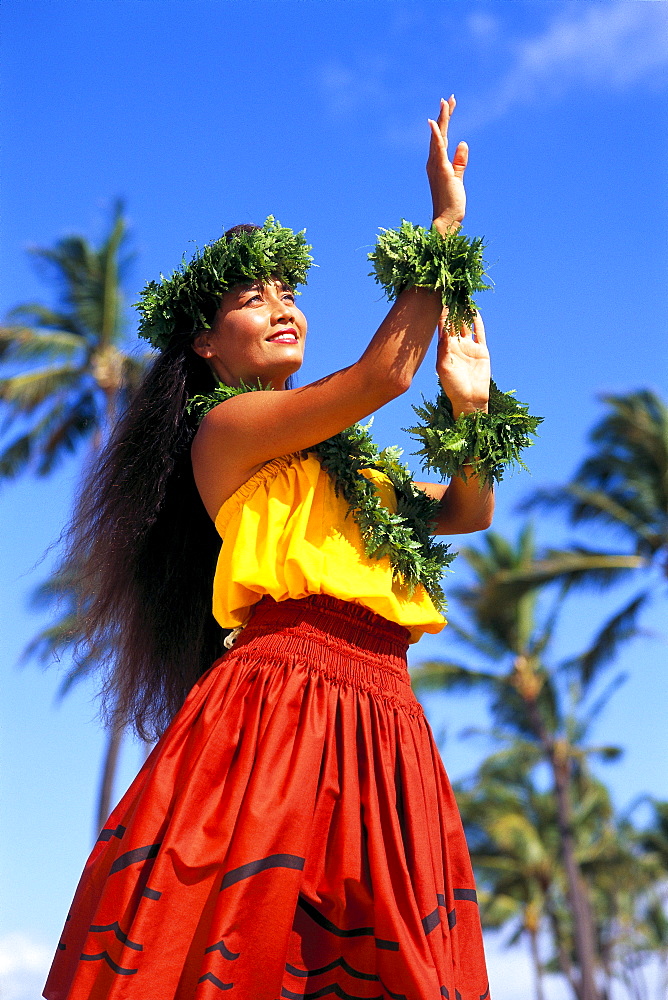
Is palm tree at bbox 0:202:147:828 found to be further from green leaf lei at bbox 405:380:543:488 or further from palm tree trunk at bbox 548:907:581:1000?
palm tree trunk at bbox 548:907:581:1000

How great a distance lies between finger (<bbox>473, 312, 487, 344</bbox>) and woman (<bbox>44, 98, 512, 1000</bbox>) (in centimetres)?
3

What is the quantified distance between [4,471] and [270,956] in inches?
571

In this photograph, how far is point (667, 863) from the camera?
28812mm

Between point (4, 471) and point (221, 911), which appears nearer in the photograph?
point (221, 911)

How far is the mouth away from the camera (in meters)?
3.00

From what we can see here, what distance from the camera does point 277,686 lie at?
241 centimetres

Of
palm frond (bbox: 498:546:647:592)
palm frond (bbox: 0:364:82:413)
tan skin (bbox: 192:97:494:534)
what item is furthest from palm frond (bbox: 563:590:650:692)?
tan skin (bbox: 192:97:494:534)

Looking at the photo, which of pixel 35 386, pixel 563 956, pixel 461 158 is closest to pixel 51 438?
pixel 35 386

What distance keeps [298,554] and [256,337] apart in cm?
81

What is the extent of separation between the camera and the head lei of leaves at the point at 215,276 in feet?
10.1

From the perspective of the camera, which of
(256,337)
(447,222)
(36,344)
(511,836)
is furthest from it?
(511,836)

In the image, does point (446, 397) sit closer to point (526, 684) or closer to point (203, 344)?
point (203, 344)

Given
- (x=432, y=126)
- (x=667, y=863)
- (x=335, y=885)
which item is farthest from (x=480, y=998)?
(x=667, y=863)

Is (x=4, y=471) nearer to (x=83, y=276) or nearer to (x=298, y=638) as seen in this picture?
(x=83, y=276)
